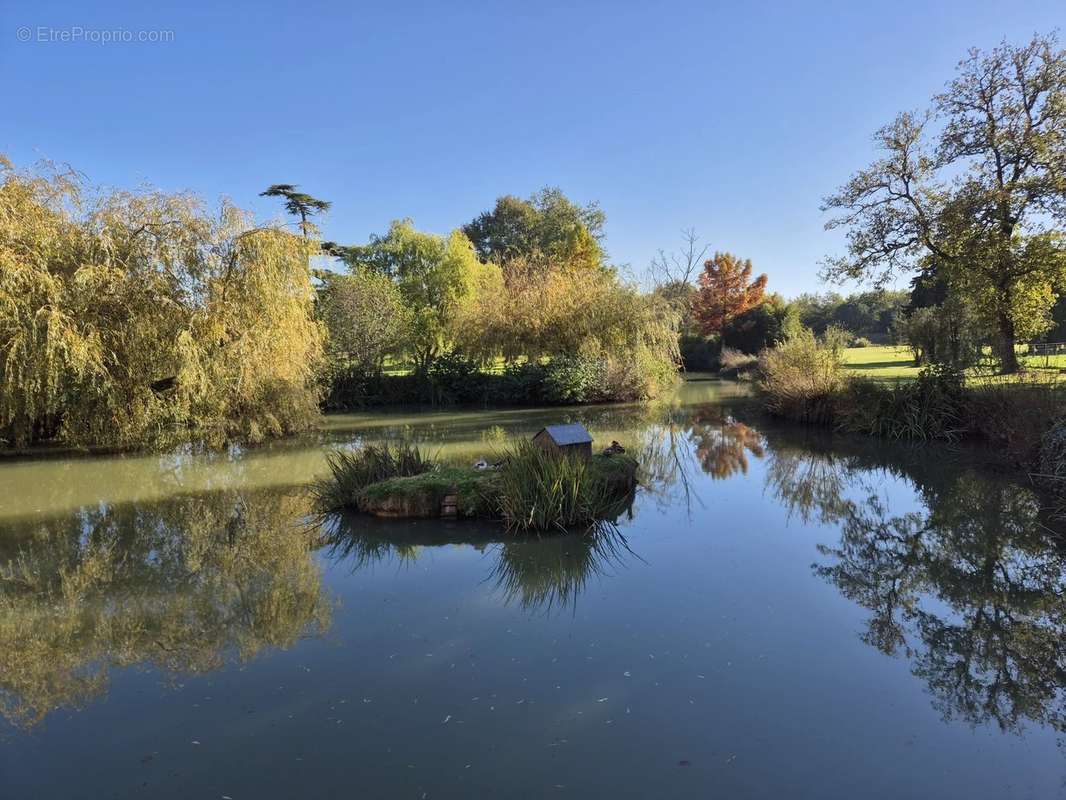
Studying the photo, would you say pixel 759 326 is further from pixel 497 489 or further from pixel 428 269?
pixel 497 489

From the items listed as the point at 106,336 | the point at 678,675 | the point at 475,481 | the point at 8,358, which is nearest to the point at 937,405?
the point at 475,481

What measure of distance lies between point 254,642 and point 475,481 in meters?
3.49

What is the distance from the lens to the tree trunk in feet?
46.0

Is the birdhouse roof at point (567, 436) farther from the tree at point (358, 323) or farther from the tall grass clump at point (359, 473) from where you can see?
the tree at point (358, 323)

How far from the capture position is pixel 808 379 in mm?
15766

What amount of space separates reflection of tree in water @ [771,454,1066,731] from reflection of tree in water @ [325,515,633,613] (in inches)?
85.3

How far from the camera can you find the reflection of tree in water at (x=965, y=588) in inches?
150

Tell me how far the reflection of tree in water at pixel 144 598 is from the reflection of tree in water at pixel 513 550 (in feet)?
1.89

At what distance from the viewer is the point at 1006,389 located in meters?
11.6

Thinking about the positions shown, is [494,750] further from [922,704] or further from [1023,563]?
[1023,563]

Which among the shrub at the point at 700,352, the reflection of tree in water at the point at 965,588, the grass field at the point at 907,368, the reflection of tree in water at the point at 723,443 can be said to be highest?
the shrub at the point at 700,352

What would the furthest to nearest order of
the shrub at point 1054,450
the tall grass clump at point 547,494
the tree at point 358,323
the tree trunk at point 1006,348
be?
1. the tree at point 358,323
2. the tree trunk at point 1006,348
3. the shrub at point 1054,450
4. the tall grass clump at point 547,494

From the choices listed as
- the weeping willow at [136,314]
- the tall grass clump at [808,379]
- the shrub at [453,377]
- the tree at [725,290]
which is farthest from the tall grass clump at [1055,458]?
the tree at [725,290]

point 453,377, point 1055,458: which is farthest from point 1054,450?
point 453,377
